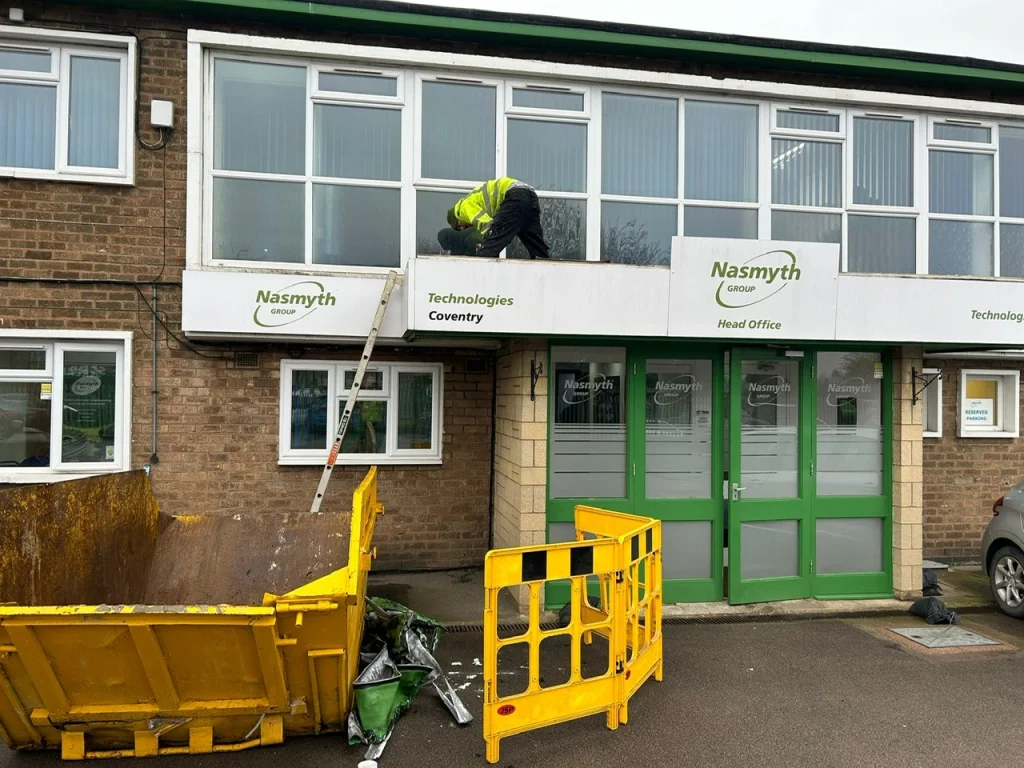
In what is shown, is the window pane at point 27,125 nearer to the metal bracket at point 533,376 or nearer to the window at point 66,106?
the window at point 66,106

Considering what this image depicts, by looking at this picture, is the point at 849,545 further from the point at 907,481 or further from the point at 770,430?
the point at 770,430

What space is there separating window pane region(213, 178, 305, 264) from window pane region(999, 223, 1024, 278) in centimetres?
773

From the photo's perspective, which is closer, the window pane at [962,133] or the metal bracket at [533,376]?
the metal bracket at [533,376]

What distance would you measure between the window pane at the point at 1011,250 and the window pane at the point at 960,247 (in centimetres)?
19

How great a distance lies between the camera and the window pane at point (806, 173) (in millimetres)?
7086

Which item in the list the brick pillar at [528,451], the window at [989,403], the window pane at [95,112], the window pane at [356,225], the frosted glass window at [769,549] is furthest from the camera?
the window at [989,403]

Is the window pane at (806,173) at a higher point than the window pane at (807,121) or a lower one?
lower

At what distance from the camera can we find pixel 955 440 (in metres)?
8.01

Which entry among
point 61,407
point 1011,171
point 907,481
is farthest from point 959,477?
point 61,407

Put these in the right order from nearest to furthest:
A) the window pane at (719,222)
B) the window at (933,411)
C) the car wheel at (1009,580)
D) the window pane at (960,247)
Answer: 1. the car wheel at (1009,580)
2. the window pane at (719,222)
3. the window pane at (960,247)
4. the window at (933,411)

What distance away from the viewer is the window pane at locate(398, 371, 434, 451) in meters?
7.06

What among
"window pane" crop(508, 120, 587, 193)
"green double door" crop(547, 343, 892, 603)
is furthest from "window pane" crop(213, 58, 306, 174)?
"green double door" crop(547, 343, 892, 603)

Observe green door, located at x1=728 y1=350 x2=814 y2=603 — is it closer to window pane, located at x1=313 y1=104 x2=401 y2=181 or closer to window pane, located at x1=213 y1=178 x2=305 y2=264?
window pane, located at x1=313 y1=104 x2=401 y2=181

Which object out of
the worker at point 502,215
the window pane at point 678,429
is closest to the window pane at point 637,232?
the worker at point 502,215
